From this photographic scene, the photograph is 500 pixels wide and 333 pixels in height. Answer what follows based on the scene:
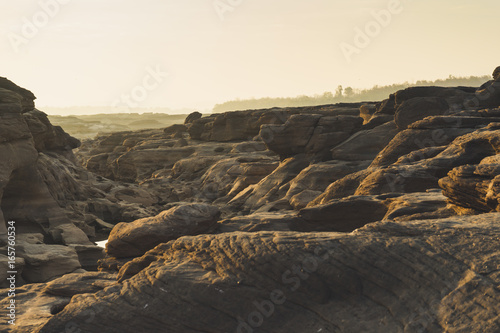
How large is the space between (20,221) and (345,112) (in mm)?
36576

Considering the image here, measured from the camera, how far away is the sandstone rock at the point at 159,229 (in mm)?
17203

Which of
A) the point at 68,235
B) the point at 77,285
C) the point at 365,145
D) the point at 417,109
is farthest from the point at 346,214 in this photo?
the point at 68,235

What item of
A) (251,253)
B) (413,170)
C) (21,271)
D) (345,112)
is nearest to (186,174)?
(345,112)

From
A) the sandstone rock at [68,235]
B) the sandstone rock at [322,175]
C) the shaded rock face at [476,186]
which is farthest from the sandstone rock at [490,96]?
the sandstone rock at [68,235]

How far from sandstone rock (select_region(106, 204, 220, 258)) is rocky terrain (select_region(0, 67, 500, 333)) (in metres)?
0.05

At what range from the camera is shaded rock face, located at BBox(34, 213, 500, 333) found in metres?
8.79

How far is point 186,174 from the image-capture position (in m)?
54.2

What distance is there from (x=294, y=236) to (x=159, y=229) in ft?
24.2

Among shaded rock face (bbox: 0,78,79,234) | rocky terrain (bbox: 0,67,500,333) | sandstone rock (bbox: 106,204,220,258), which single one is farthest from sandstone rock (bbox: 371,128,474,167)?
shaded rock face (bbox: 0,78,79,234)

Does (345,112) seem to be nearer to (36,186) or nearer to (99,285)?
(36,186)

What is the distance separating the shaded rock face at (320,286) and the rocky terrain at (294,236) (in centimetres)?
3

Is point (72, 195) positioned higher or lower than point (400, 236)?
lower

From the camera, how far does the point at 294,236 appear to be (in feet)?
36.4

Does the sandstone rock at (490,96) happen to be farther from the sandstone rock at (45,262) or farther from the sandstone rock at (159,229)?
the sandstone rock at (45,262)
